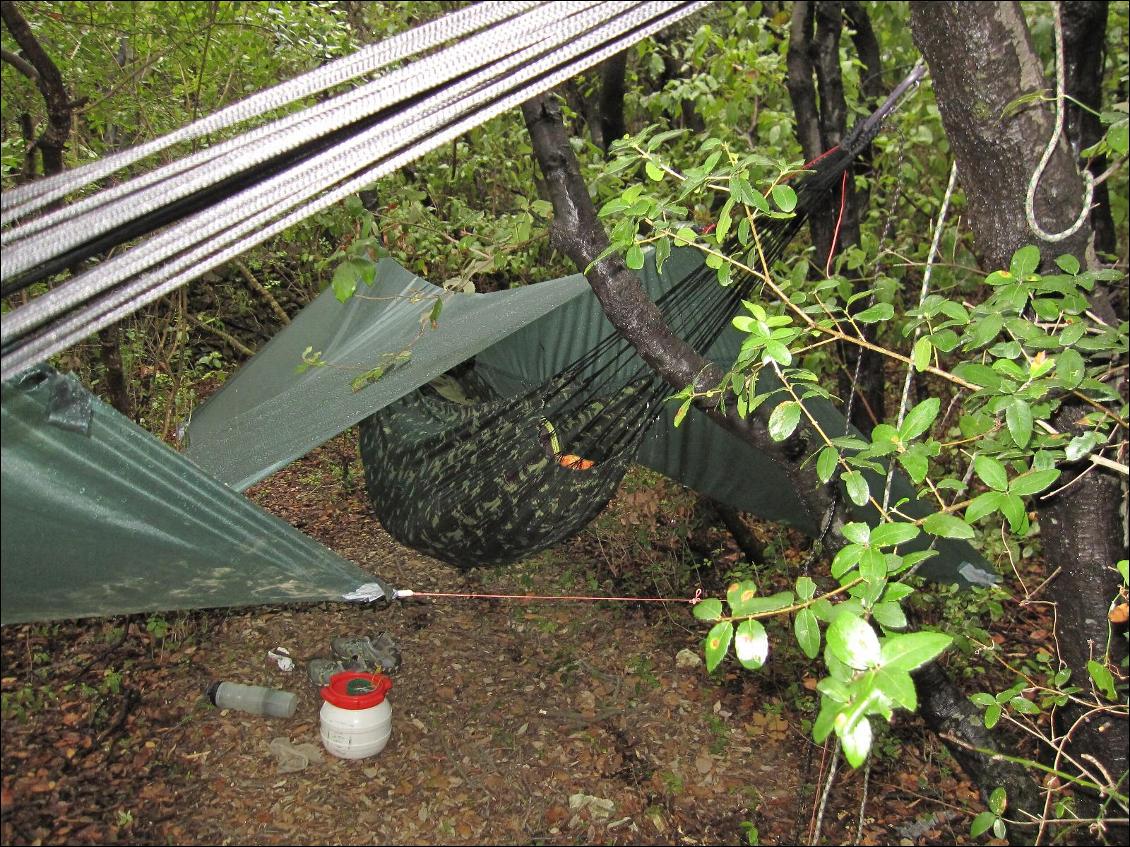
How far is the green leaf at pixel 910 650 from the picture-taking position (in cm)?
67

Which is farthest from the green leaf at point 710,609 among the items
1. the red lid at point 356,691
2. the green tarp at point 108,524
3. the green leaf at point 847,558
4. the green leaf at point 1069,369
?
the red lid at point 356,691

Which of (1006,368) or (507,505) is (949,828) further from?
(1006,368)

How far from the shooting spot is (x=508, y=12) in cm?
82

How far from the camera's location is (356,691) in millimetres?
1951

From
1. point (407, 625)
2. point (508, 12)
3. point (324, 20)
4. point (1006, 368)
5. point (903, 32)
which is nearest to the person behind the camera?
point (508, 12)

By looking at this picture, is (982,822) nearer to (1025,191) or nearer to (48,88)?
(1025,191)

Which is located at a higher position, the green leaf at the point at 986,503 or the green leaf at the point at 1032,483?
the green leaf at the point at 1032,483

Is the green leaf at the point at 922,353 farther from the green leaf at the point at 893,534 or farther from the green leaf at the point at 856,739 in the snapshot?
the green leaf at the point at 856,739

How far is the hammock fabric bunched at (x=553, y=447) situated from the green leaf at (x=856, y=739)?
1.10 meters

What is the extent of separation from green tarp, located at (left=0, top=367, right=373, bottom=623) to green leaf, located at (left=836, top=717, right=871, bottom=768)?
0.99 metres

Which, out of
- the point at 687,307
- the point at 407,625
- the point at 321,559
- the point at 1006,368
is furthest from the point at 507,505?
the point at 1006,368

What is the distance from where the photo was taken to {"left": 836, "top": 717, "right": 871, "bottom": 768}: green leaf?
65 cm

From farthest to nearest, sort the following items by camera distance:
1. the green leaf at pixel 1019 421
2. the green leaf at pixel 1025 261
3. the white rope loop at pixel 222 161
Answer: the green leaf at pixel 1025 261
the green leaf at pixel 1019 421
the white rope loop at pixel 222 161

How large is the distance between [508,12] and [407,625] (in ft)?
6.76
